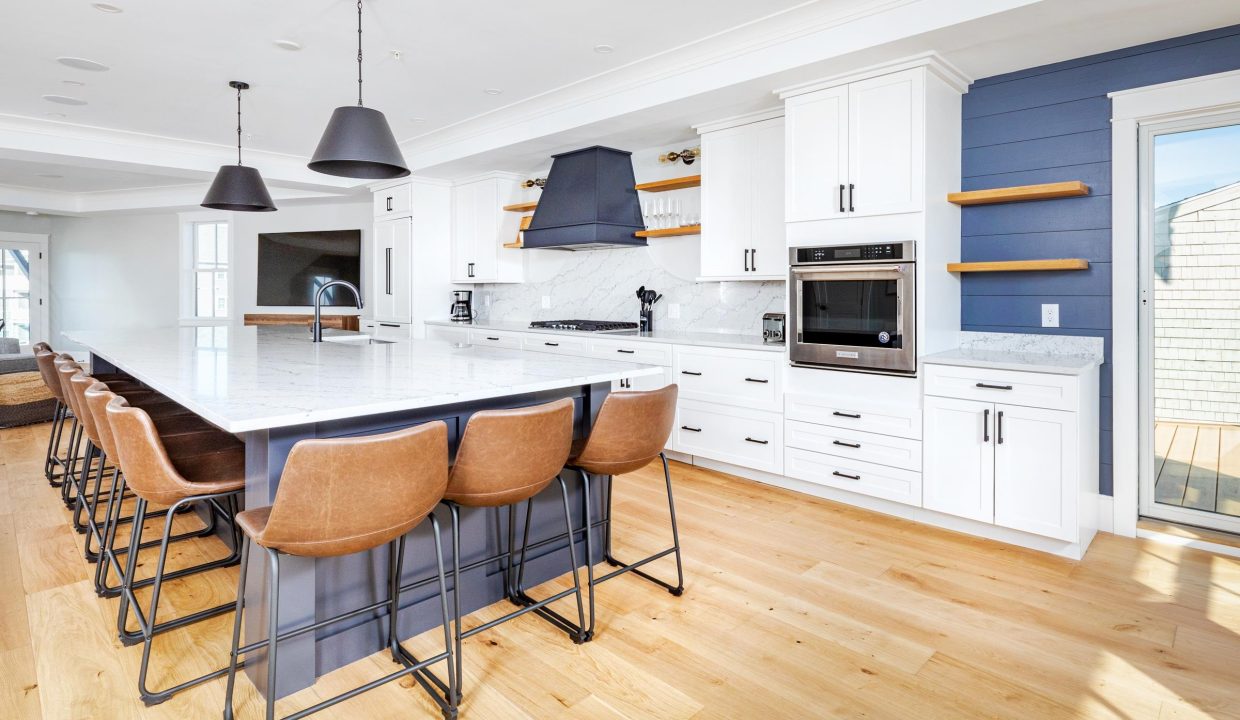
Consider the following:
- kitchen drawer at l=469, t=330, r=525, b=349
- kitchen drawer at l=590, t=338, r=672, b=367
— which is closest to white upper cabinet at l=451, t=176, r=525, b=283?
kitchen drawer at l=469, t=330, r=525, b=349

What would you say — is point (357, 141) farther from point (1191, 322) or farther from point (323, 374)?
point (1191, 322)

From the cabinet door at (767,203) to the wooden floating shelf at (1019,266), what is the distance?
995 millimetres

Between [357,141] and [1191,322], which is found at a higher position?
[357,141]

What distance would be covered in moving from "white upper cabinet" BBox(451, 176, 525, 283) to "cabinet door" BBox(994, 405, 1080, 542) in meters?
4.57

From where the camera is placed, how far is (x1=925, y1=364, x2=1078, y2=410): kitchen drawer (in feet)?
9.54

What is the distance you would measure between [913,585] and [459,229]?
534 centimetres

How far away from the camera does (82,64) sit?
4.04 meters

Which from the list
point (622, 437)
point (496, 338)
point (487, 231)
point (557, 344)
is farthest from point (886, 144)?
point (487, 231)

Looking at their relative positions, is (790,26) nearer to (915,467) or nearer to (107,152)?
(915,467)

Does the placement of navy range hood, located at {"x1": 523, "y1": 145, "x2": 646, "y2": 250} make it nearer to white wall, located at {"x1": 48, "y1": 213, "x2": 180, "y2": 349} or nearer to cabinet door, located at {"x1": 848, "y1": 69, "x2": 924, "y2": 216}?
cabinet door, located at {"x1": 848, "y1": 69, "x2": 924, "y2": 216}

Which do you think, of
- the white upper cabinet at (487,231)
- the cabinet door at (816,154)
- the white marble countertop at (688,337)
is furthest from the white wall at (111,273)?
the cabinet door at (816,154)

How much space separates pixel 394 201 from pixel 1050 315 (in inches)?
229

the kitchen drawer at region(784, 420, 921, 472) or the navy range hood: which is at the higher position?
the navy range hood

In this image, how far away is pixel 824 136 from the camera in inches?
144
